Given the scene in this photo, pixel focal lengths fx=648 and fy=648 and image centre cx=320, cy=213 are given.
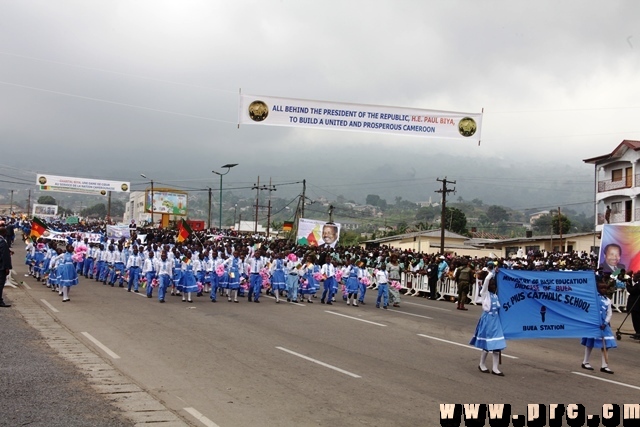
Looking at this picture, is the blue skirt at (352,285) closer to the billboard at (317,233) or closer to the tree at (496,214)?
the billboard at (317,233)

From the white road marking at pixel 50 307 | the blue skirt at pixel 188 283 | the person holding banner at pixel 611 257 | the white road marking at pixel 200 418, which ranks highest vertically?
the person holding banner at pixel 611 257

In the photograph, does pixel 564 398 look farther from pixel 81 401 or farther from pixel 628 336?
pixel 628 336

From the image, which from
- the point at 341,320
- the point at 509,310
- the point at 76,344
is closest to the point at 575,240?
the point at 341,320

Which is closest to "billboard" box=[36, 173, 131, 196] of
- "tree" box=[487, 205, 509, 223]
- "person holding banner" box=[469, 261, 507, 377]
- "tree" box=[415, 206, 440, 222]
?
"person holding banner" box=[469, 261, 507, 377]

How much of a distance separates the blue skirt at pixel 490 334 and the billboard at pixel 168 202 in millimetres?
81216

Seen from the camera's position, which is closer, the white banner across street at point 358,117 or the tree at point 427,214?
the white banner across street at point 358,117

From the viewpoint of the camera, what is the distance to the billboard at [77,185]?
80.9 meters

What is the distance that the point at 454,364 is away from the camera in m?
12.5

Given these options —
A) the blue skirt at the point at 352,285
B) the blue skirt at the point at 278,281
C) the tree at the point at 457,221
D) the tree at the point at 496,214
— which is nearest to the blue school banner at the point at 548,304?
the blue skirt at the point at 352,285

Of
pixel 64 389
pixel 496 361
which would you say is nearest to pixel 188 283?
pixel 496 361

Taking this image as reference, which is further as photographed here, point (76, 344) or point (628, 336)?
point (628, 336)

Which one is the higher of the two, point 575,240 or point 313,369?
point 575,240

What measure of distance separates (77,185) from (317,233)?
50.8m

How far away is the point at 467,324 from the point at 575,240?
42.1m
